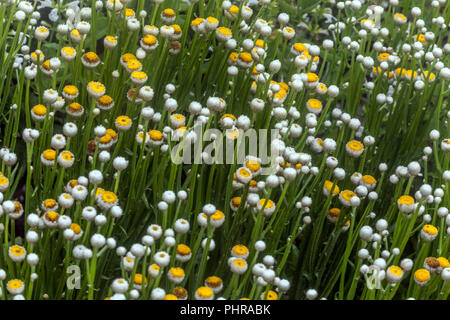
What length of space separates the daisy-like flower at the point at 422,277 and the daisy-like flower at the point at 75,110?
1037mm

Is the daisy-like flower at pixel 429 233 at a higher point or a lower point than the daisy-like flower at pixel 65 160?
lower

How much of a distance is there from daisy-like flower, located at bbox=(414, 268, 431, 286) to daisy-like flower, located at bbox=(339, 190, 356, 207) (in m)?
0.33

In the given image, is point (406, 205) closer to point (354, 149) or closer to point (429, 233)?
point (429, 233)

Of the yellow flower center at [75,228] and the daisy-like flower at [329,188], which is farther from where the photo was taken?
the daisy-like flower at [329,188]

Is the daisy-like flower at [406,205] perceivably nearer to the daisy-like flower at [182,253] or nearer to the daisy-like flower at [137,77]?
the daisy-like flower at [182,253]

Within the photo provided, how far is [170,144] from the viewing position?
2020 mm

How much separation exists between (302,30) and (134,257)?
192cm

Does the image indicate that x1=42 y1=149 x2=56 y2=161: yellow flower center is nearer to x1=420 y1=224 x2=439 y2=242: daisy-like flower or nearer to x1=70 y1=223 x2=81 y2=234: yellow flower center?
x1=70 y1=223 x2=81 y2=234: yellow flower center

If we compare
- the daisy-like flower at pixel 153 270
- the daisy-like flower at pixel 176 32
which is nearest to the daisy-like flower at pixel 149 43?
the daisy-like flower at pixel 176 32

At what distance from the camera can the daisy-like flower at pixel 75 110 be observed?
207 centimetres

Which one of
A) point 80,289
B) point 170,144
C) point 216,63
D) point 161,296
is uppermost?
point 216,63

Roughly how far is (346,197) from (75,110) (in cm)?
83
